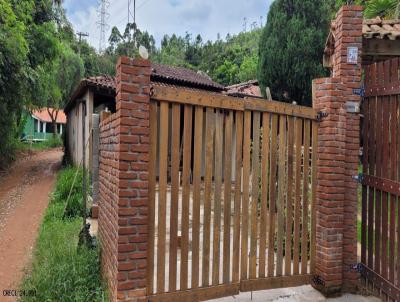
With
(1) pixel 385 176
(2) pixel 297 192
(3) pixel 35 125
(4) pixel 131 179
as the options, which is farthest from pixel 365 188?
(3) pixel 35 125

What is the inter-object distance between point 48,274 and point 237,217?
2310 mm

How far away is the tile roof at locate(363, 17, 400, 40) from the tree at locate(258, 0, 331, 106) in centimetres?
1149

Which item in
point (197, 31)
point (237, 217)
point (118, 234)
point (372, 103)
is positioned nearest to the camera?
point (118, 234)

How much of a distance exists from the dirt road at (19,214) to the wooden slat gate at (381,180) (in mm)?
4164

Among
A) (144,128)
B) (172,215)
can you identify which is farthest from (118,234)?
(144,128)

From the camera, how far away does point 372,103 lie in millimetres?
4012

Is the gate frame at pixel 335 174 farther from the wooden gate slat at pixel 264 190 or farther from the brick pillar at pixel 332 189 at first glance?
the wooden gate slat at pixel 264 190

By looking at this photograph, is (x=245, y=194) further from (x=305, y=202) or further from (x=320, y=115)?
(x=320, y=115)

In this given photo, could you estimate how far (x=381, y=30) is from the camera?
171 inches

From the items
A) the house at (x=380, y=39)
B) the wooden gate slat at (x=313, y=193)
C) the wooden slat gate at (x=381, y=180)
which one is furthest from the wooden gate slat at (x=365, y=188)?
the house at (x=380, y=39)

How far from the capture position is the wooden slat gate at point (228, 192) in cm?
328

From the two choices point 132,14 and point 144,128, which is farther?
point 132,14

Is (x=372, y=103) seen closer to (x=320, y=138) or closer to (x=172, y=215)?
(x=320, y=138)

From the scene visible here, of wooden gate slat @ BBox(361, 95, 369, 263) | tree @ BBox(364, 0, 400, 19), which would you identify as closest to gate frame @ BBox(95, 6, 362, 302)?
wooden gate slat @ BBox(361, 95, 369, 263)
